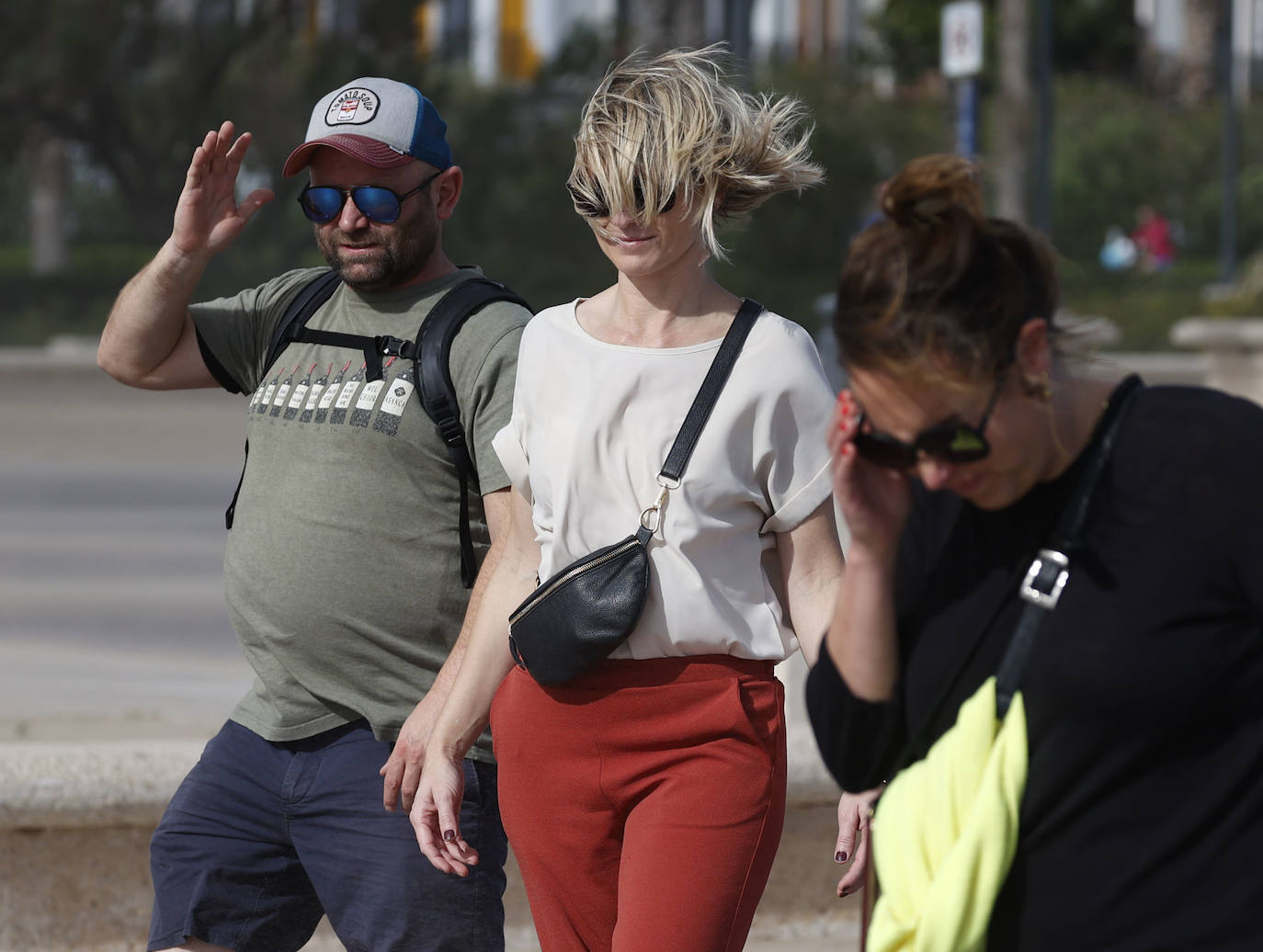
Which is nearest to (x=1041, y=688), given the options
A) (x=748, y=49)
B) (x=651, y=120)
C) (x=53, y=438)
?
(x=651, y=120)

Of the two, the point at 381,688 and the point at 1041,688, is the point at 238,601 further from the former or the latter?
the point at 1041,688

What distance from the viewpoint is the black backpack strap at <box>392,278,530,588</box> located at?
2.99 metres

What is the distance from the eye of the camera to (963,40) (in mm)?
12227

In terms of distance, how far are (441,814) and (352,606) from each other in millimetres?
411

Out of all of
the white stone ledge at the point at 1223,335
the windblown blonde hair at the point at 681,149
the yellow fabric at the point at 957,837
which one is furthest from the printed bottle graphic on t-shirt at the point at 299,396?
the white stone ledge at the point at 1223,335

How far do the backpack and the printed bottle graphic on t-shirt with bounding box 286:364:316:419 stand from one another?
0.07 metres

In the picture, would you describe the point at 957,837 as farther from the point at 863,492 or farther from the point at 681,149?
the point at 681,149

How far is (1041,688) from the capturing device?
6.39ft

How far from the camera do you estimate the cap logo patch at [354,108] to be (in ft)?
10.4

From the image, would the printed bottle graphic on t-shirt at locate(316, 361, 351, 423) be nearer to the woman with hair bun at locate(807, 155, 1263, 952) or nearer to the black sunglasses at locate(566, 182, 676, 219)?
the black sunglasses at locate(566, 182, 676, 219)

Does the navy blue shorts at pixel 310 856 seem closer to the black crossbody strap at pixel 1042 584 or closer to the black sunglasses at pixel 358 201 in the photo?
the black sunglasses at pixel 358 201

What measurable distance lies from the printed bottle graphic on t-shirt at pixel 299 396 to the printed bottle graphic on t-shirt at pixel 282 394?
0.02 metres

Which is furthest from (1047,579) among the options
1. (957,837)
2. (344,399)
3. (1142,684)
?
(344,399)

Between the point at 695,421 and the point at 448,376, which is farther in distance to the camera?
the point at 448,376
